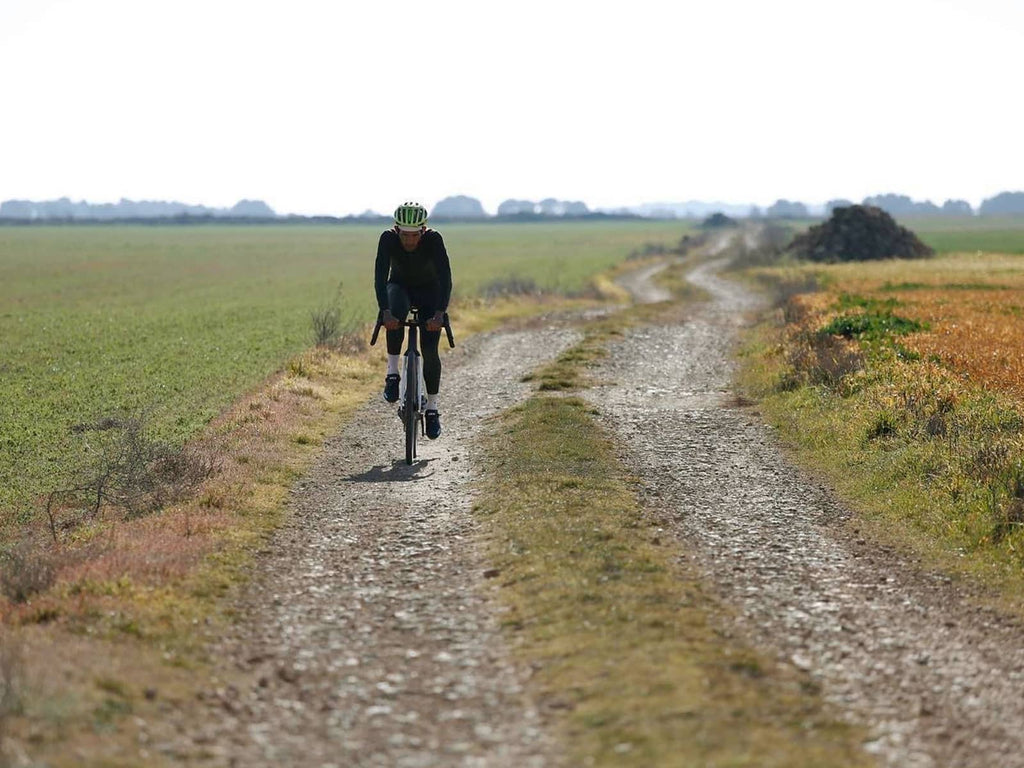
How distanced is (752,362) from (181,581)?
17.8m

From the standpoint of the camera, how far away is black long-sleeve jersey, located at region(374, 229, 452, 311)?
1341 cm

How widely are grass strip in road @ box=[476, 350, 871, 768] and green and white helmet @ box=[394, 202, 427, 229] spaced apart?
3157 mm

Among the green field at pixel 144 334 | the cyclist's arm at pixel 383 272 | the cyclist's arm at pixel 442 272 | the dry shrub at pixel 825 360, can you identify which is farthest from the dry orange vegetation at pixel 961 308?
the green field at pixel 144 334

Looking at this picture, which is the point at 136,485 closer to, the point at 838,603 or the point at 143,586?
the point at 143,586

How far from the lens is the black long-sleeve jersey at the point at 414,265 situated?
44.0ft

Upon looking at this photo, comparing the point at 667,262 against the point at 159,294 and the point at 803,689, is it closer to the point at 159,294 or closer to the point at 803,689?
the point at 159,294

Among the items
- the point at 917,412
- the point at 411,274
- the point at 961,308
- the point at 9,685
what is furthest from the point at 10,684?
the point at 961,308

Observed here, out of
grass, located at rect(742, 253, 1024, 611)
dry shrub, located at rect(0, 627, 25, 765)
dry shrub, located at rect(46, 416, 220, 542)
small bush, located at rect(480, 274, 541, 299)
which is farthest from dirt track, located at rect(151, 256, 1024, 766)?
small bush, located at rect(480, 274, 541, 299)

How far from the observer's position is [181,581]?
8898 mm

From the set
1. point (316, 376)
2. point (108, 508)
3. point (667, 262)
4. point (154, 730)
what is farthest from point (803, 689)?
point (667, 262)

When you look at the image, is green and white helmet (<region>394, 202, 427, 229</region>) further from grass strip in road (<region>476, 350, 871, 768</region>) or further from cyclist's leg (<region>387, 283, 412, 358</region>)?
grass strip in road (<region>476, 350, 871, 768</region>)

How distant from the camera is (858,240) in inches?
3199

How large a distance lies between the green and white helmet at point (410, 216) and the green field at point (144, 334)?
610 cm

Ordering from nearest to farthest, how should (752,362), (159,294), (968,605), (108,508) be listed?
(968,605)
(108,508)
(752,362)
(159,294)
